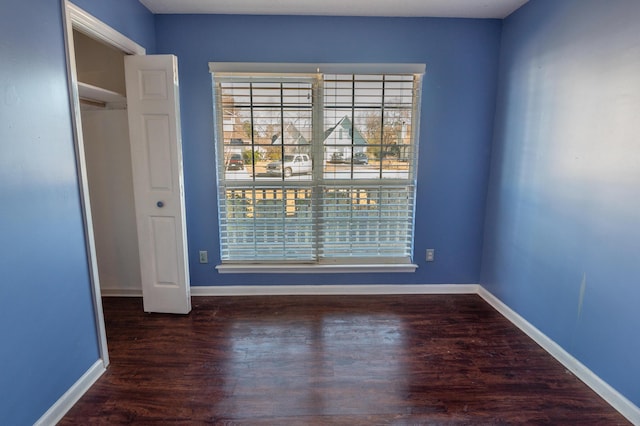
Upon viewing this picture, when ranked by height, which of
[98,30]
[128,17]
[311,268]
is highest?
[128,17]

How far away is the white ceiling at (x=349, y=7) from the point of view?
248cm

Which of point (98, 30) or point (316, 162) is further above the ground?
point (98, 30)

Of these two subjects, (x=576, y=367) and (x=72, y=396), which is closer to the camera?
(x=72, y=396)

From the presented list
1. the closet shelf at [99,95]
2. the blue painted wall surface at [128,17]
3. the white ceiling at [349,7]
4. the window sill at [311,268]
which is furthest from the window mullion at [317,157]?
the closet shelf at [99,95]

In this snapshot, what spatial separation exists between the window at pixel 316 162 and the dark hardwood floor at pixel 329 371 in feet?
2.06

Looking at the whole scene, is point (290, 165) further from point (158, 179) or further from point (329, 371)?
point (329, 371)

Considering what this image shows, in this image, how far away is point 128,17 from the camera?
91.8 inches

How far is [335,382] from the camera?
1938 millimetres

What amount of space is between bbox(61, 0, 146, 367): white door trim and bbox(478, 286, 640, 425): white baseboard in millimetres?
3171

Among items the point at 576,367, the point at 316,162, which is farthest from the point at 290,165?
the point at 576,367

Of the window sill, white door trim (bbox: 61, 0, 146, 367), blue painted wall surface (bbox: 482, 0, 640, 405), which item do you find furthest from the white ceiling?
the window sill

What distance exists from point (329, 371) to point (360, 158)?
6.21 ft

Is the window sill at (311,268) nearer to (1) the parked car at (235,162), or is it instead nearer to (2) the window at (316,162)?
(2) the window at (316,162)

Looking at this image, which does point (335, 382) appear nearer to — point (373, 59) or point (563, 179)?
point (563, 179)
